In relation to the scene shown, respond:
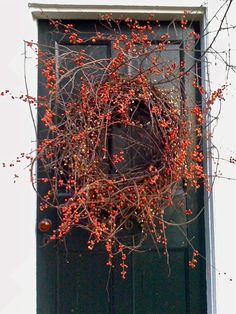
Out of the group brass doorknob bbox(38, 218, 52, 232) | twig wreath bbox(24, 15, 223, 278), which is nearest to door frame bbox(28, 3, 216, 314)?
twig wreath bbox(24, 15, 223, 278)

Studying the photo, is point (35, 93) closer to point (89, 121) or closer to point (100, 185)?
point (89, 121)

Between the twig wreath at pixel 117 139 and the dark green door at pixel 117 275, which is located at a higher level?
the twig wreath at pixel 117 139

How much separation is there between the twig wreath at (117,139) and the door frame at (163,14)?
13 cm

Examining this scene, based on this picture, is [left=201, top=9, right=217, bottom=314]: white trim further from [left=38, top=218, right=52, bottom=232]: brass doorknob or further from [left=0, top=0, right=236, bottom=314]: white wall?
[left=38, top=218, right=52, bottom=232]: brass doorknob

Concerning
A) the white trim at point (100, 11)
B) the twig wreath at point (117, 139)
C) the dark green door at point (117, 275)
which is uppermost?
the white trim at point (100, 11)

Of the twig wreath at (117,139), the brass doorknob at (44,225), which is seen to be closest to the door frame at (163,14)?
the twig wreath at (117,139)

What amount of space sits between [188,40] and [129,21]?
33cm

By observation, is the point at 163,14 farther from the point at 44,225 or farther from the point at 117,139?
the point at 44,225

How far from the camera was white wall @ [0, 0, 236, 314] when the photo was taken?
291 cm

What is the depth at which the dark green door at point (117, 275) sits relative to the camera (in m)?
3.04

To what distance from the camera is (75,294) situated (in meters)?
3.04

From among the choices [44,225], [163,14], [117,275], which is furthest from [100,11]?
[117,275]

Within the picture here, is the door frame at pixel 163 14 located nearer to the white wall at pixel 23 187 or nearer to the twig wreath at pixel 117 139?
the white wall at pixel 23 187

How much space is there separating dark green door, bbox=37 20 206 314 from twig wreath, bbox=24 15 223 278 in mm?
158
